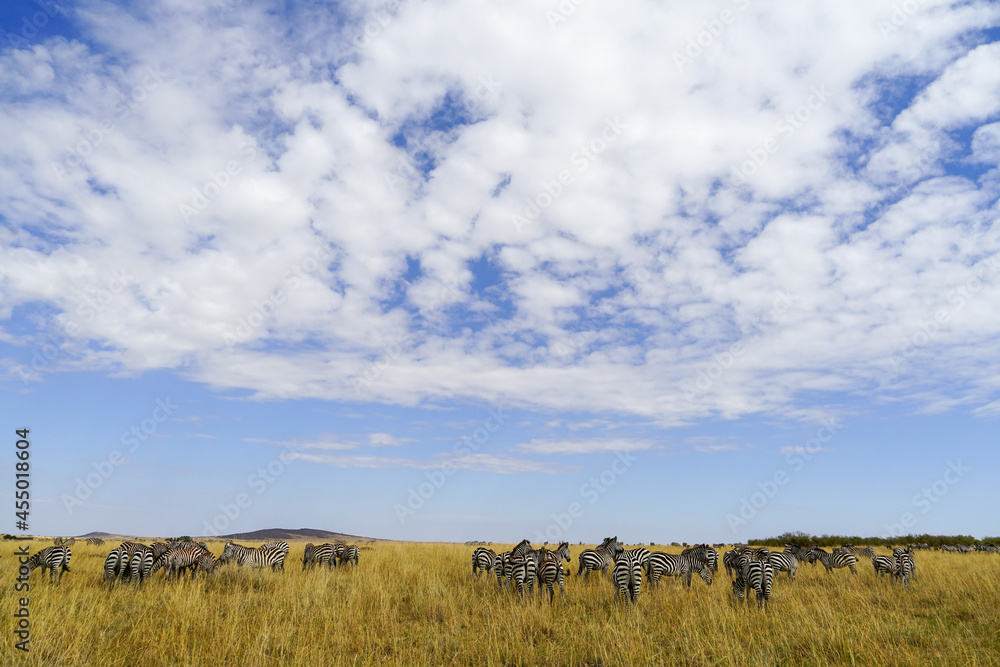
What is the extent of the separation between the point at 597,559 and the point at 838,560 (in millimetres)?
12816

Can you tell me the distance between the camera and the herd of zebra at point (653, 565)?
47.8 feet

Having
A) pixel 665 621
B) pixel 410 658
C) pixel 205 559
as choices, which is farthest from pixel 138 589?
pixel 665 621

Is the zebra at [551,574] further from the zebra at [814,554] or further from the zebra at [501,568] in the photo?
the zebra at [814,554]

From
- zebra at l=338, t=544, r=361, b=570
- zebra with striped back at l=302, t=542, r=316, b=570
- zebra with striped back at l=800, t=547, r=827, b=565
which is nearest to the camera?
zebra at l=338, t=544, r=361, b=570

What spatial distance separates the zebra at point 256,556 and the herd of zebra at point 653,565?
8359mm

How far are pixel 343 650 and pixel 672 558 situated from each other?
13.0 metres

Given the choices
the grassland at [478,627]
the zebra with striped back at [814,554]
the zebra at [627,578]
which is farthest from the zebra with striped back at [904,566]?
the zebra at [627,578]

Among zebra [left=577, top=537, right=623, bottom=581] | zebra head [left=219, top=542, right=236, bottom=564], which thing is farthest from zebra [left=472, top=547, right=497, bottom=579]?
zebra head [left=219, top=542, right=236, bottom=564]

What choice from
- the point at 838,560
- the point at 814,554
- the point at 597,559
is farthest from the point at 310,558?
the point at 838,560

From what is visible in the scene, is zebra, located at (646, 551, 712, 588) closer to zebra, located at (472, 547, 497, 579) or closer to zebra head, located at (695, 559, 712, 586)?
Result: zebra head, located at (695, 559, 712, 586)

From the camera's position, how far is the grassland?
365 inches

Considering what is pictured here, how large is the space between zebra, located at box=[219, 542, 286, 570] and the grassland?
349 cm

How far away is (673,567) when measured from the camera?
18.3 m

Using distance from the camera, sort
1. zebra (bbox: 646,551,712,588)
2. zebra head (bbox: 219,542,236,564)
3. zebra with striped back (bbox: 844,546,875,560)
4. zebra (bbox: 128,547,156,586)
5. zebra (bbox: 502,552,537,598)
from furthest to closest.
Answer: zebra with striped back (bbox: 844,546,875,560) < zebra head (bbox: 219,542,236,564) < zebra (bbox: 646,551,712,588) < zebra (bbox: 128,547,156,586) < zebra (bbox: 502,552,537,598)
